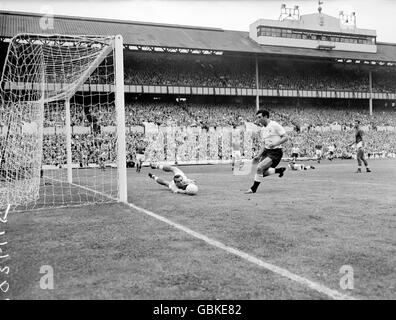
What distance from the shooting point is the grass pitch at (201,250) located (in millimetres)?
3256

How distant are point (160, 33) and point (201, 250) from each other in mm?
44414

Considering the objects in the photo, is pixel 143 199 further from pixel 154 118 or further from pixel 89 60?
pixel 154 118

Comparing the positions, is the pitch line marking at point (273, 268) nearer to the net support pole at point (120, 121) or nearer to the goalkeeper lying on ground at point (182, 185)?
the net support pole at point (120, 121)

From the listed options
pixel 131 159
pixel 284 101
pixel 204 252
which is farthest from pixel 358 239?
pixel 284 101

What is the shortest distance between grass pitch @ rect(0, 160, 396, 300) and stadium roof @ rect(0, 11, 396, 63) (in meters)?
36.2

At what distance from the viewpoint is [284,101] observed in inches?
2013

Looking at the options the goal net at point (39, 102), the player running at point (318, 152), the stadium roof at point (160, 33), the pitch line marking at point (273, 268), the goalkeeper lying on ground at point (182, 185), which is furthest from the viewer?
the stadium roof at point (160, 33)

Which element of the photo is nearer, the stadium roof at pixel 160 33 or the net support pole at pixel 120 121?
the net support pole at pixel 120 121

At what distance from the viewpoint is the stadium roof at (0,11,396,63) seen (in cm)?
4078

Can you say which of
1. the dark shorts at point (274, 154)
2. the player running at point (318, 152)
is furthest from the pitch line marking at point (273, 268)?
the player running at point (318, 152)

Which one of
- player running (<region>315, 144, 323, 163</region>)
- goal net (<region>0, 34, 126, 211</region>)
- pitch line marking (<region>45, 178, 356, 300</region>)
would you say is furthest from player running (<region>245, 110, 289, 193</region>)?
player running (<region>315, 144, 323, 163</region>)

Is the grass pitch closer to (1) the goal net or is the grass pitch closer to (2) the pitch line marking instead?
(2) the pitch line marking

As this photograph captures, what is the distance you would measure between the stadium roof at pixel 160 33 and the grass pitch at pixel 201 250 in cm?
3621

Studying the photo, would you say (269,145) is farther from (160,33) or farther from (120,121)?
(160,33)
